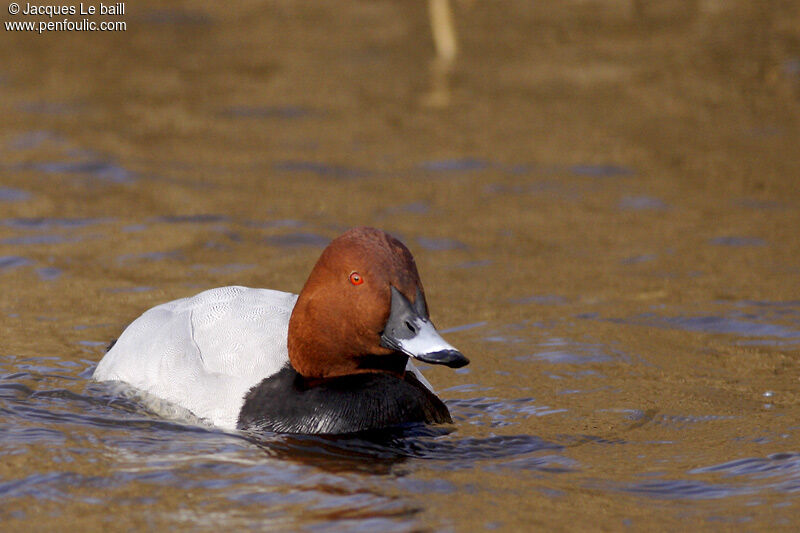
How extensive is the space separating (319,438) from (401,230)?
3.83 m

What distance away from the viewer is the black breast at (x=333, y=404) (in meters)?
5.30

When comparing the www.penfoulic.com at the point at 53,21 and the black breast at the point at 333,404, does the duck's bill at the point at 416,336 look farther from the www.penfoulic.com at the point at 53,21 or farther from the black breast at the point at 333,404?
the www.penfoulic.com at the point at 53,21

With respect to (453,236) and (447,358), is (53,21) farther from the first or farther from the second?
(447,358)

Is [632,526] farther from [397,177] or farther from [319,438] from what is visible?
[397,177]

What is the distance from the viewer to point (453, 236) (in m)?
8.91

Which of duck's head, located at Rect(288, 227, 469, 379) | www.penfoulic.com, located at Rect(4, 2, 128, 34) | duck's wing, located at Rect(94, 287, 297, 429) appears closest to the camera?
duck's head, located at Rect(288, 227, 469, 379)

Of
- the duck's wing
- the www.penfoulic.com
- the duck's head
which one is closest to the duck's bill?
the duck's head

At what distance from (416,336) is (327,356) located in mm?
546

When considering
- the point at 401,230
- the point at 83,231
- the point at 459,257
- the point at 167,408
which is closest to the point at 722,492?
the point at 167,408

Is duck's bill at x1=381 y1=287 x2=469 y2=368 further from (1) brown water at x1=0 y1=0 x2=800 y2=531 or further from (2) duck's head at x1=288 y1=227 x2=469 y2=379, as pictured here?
(1) brown water at x1=0 y1=0 x2=800 y2=531

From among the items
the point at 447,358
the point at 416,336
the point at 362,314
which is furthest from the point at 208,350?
the point at 447,358

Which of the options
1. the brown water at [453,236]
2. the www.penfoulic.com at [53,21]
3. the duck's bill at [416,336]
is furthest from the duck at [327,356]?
the www.penfoulic.com at [53,21]

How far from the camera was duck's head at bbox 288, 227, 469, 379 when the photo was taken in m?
5.09

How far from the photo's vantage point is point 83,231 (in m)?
8.75
